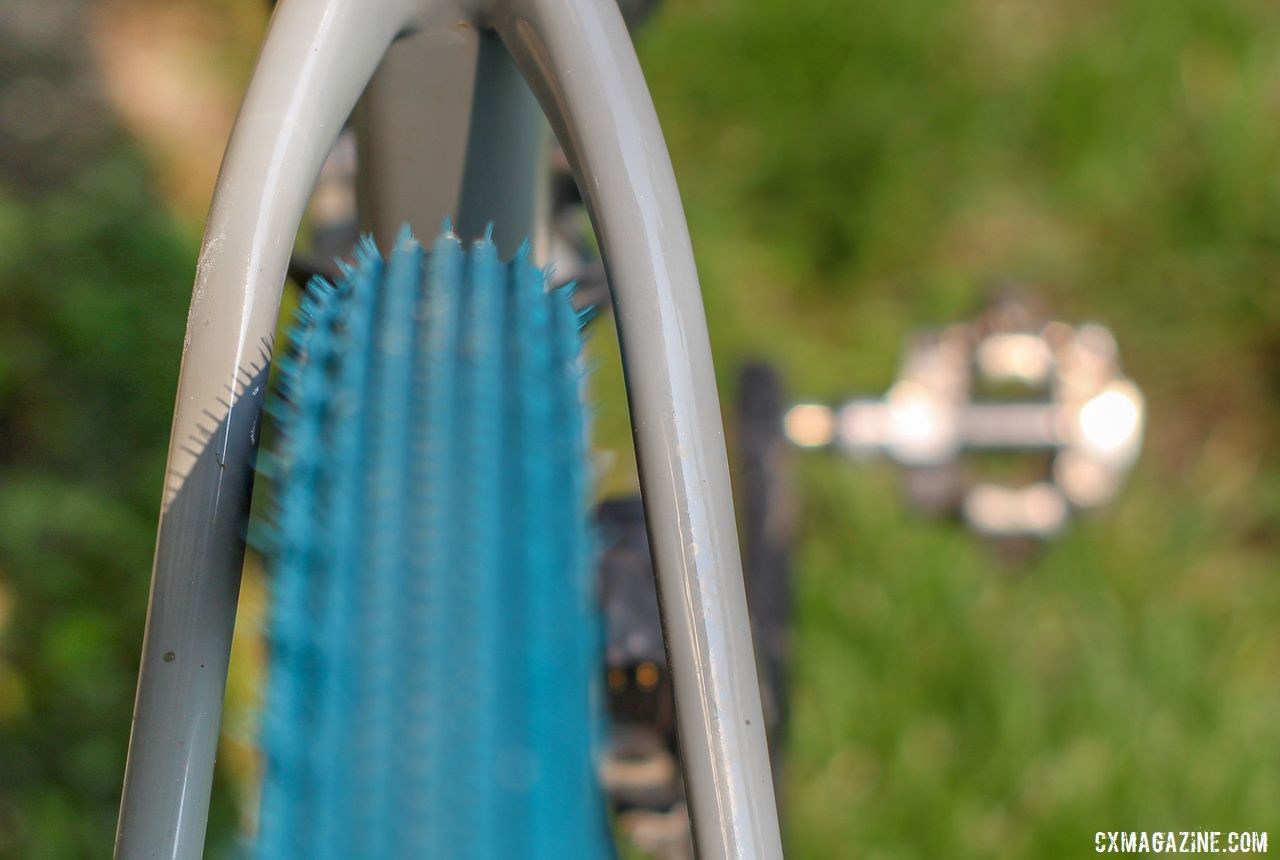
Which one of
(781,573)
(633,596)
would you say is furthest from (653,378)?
(781,573)

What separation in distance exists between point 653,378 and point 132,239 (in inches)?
34.3

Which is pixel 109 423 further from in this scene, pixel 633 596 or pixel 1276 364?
pixel 1276 364

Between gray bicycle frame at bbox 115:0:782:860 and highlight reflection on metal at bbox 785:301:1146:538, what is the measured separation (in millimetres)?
658

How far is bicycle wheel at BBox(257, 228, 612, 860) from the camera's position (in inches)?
9.6

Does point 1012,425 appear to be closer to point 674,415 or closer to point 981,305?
point 981,305

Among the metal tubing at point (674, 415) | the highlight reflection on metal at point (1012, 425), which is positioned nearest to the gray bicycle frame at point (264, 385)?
the metal tubing at point (674, 415)

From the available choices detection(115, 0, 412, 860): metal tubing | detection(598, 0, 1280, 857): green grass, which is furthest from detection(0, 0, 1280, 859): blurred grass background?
detection(115, 0, 412, 860): metal tubing

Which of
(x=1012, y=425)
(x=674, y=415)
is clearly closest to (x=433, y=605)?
(x=674, y=415)

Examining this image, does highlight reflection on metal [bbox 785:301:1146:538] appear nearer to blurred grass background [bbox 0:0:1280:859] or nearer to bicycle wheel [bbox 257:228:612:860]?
blurred grass background [bbox 0:0:1280:859]

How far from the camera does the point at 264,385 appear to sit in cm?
30

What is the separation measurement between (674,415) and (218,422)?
0.37 feet

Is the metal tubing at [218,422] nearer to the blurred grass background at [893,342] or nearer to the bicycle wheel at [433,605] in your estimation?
the bicycle wheel at [433,605]

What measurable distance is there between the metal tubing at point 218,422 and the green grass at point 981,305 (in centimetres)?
60

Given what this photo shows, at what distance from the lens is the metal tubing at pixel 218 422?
0.91 ft
